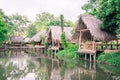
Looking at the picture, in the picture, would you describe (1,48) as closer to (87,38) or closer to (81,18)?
(87,38)

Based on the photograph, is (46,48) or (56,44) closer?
(56,44)

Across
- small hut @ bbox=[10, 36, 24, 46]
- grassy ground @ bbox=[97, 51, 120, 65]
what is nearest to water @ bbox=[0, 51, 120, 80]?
grassy ground @ bbox=[97, 51, 120, 65]

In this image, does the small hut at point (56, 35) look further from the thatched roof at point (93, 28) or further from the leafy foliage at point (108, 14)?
the leafy foliage at point (108, 14)

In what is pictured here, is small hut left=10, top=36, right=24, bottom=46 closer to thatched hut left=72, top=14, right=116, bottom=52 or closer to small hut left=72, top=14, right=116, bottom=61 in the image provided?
thatched hut left=72, top=14, right=116, bottom=52

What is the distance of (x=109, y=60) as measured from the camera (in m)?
19.2

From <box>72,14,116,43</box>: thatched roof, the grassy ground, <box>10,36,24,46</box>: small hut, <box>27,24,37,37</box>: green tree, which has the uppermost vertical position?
<box>27,24,37,37</box>: green tree

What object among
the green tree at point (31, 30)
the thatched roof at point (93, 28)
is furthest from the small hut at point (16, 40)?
the thatched roof at point (93, 28)

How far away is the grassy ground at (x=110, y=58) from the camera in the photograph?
1870cm

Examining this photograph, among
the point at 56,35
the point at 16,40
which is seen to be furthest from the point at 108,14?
the point at 16,40

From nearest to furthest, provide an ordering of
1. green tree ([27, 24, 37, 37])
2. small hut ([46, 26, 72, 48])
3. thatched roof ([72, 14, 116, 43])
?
thatched roof ([72, 14, 116, 43]) < small hut ([46, 26, 72, 48]) < green tree ([27, 24, 37, 37])

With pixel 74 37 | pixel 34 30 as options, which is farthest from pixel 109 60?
pixel 34 30

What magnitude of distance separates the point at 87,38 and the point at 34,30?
41178mm

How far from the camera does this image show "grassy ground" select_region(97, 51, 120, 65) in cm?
1870

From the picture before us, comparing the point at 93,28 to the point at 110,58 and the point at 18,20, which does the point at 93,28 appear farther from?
the point at 18,20
